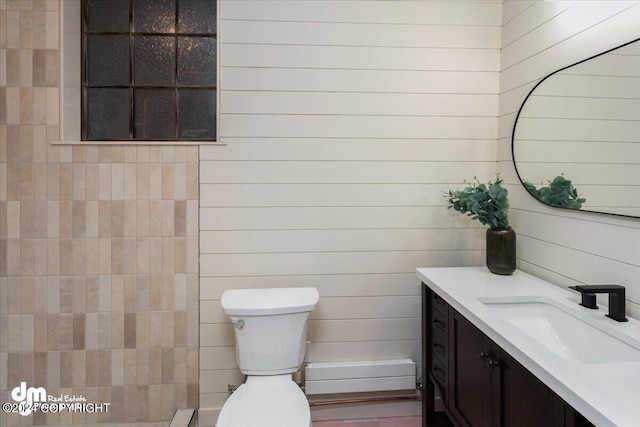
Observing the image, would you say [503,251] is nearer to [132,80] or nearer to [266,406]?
[266,406]

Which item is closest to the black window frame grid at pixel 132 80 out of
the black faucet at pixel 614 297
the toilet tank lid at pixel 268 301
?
the toilet tank lid at pixel 268 301

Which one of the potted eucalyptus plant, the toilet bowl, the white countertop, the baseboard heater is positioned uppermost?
the potted eucalyptus plant

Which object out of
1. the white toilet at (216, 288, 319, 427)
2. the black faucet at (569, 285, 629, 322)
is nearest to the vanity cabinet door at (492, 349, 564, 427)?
the black faucet at (569, 285, 629, 322)

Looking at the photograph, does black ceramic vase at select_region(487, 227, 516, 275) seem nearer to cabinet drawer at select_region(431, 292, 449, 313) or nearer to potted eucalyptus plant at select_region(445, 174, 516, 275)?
potted eucalyptus plant at select_region(445, 174, 516, 275)

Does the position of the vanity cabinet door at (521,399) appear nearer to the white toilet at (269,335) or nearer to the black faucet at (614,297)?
the black faucet at (614,297)

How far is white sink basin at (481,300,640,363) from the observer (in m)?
1.20

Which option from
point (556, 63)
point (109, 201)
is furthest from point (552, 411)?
point (109, 201)

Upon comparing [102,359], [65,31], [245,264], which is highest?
[65,31]

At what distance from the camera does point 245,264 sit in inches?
84.2

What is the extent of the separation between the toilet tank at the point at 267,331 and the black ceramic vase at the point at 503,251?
88 centimetres

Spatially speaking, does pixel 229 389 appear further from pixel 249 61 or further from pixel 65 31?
pixel 65 31

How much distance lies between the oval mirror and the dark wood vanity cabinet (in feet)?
2.15

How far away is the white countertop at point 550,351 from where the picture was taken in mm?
836

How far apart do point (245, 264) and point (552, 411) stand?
1.52 meters
